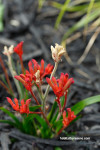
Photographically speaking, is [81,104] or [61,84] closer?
[61,84]

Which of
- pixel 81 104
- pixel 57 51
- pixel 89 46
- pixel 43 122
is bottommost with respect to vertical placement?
pixel 43 122

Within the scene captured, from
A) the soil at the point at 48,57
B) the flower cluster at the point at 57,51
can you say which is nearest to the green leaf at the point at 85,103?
the soil at the point at 48,57

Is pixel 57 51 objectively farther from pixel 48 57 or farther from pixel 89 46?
pixel 89 46

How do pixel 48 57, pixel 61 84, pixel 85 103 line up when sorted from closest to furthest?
1. pixel 61 84
2. pixel 85 103
3. pixel 48 57

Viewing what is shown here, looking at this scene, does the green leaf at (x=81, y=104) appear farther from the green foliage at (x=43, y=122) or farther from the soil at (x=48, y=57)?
the soil at (x=48, y=57)

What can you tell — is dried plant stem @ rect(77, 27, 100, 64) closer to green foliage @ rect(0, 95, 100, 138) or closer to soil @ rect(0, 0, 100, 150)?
soil @ rect(0, 0, 100, 150)

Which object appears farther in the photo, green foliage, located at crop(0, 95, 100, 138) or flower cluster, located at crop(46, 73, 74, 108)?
green foliage, located at crop(0, 95, 100, 138)

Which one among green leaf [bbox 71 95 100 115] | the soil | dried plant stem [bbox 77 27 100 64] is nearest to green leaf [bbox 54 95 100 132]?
green leaf [bbox 71 95 100 115]

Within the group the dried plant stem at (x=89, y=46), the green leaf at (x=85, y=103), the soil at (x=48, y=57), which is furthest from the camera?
the dried plant stem at (x=89, y=46)

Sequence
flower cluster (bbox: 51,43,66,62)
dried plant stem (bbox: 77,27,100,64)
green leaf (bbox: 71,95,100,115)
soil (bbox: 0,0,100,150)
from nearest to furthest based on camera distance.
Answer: flower cluster (bbox: 51,43,66,62)
green leaf (bbox: 71,95,100,115)
soil (bbox: 0,0,100,150)
dried plant stem (bbox: 77,27,100,64)

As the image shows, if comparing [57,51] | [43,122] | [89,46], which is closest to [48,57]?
[89,46]
